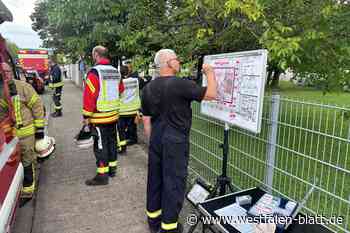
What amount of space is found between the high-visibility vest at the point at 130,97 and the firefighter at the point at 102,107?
1405mm

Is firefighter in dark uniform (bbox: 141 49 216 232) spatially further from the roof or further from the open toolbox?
the roof

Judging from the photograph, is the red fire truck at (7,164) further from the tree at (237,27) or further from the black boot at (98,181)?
the tree at (237,27)

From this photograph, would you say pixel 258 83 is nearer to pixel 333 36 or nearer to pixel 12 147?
pixel 12 147

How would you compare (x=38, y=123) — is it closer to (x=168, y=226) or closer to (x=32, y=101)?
(x=32, y=101)

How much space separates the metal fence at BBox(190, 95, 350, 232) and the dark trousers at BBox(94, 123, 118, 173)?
1507 mm

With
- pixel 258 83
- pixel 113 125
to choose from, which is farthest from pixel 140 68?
pixel 258 83

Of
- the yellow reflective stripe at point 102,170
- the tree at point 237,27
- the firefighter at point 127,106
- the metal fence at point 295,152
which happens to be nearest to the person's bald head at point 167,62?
the tree at point 237,27

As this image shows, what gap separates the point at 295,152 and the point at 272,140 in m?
0.28

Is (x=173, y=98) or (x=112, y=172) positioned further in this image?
(x=112, y=172)

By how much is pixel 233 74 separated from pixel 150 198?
62.1 inches

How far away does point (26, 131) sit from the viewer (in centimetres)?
369

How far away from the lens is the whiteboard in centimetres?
248

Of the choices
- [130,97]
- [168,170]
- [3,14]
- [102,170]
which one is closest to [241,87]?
[168,170]

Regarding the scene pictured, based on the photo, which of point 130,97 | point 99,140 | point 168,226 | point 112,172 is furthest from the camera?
point 130,97
